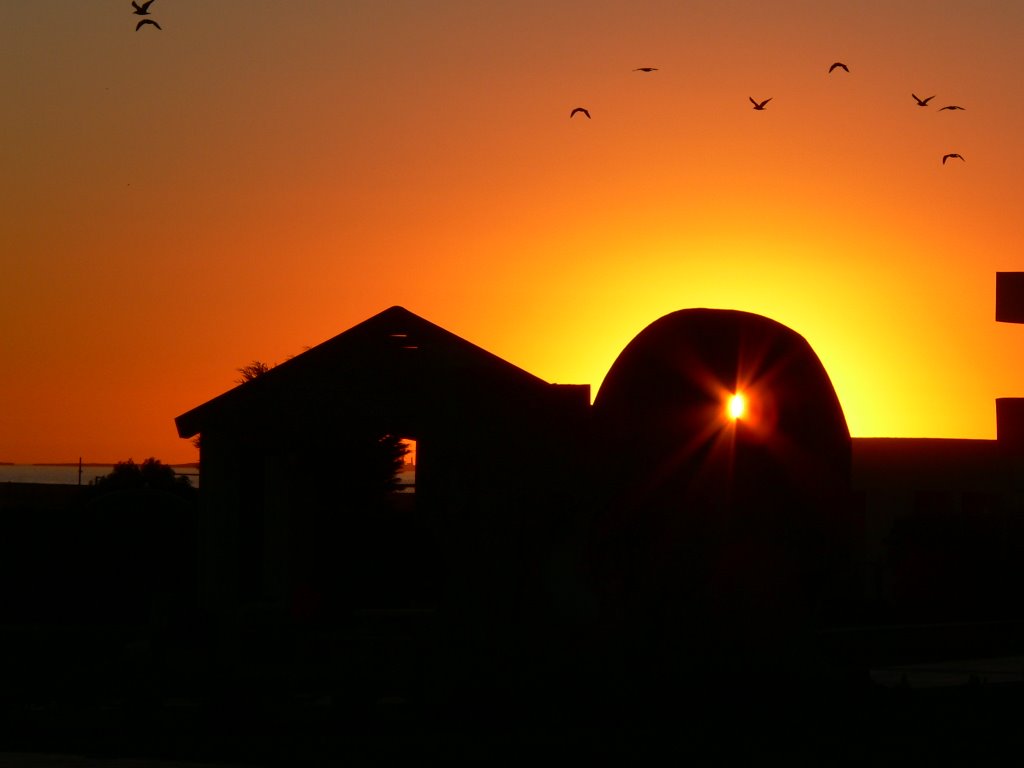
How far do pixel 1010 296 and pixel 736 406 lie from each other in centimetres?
249

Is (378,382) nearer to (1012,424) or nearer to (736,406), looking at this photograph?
(736,406)

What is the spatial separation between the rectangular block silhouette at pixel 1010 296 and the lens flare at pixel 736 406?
2.29m

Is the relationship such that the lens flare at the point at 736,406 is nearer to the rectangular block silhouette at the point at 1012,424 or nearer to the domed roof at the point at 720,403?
the domed roof at the point at 720,403

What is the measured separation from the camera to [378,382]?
22453 millimetres

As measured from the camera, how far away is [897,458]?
37.5 metres

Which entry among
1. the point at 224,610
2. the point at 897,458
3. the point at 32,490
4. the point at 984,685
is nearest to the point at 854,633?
the point at 984,685

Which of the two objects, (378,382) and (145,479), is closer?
(378,382)

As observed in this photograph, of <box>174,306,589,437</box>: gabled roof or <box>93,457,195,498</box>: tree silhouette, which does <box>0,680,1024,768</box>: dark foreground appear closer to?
<box>174,306,589,437</box>: gabled roof

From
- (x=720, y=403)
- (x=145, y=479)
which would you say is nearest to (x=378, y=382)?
(x=720, y=403)

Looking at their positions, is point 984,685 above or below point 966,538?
below

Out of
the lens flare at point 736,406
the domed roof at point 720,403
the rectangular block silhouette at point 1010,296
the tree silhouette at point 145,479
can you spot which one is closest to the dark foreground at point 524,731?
the domed roof at point 720,403

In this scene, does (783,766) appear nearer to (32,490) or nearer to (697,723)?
(697,723)

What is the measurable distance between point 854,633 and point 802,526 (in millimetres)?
5676

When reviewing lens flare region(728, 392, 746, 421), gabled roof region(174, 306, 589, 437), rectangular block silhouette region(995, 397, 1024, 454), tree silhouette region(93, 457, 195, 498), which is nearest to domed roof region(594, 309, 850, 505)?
lens flare region(728, 392, 746, 421)
